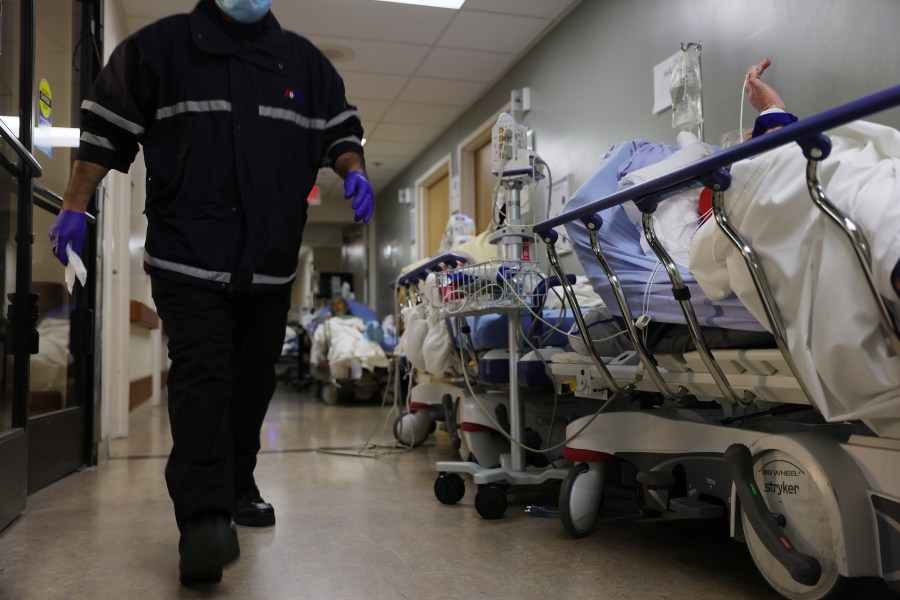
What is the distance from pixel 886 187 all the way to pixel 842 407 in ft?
1.08

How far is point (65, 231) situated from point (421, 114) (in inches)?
195

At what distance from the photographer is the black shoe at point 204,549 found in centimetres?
145

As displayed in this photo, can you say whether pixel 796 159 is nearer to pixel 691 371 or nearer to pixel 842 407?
pixel 842 407

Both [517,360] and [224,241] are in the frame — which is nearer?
[224,241]

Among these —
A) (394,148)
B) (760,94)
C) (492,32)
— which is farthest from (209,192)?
(394,148)

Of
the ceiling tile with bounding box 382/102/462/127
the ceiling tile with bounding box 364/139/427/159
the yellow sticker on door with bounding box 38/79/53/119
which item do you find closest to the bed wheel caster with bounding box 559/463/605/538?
the yellow sticker on door with bounding box 38/79/53/119

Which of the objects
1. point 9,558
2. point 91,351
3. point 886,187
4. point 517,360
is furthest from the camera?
point 91,351

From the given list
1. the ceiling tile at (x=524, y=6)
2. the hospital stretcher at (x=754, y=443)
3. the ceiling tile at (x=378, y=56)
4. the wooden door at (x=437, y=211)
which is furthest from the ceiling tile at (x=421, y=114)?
the hospital stretcher at (x=754, y=443)

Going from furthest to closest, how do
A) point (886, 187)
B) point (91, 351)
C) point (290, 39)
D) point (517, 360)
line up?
point (91, 351) < point (517, 360) < point (290, 39) < point (886, 187)

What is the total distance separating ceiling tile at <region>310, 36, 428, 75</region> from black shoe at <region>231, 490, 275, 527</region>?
3.48 m

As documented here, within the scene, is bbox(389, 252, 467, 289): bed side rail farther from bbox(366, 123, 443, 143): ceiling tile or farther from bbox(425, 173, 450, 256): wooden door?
bbox(425, 173, 450, 256): wooden door

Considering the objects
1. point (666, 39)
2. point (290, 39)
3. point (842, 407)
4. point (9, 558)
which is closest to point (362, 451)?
point (9, 558)

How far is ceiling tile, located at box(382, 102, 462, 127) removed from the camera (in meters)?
6.09

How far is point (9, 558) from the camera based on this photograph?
171 cm
